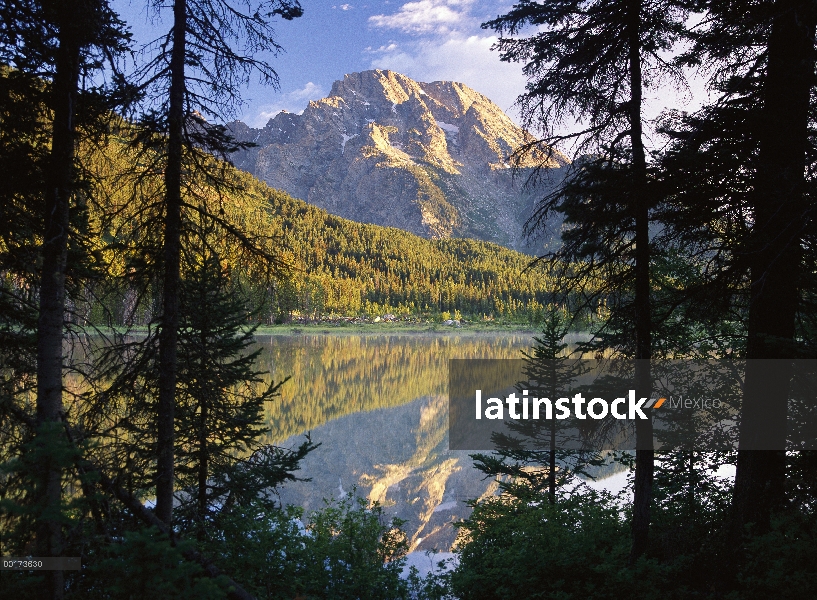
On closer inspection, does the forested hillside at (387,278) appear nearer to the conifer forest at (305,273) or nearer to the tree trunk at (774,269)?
the conifer forest at (305,273)

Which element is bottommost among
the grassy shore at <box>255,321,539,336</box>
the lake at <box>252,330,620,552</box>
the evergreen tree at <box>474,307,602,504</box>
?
the lake at <box>252,330,620,552</box>

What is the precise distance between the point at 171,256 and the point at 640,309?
252 inches

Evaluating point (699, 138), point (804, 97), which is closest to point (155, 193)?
point (699, 138)

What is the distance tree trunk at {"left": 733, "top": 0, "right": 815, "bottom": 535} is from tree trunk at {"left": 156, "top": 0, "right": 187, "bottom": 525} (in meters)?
6.65

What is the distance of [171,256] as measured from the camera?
5848 mm

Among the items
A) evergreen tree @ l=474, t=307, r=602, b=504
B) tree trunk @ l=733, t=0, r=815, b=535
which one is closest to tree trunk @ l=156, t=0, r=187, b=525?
tree trunk @ l=733, t=0, r=815, b=535

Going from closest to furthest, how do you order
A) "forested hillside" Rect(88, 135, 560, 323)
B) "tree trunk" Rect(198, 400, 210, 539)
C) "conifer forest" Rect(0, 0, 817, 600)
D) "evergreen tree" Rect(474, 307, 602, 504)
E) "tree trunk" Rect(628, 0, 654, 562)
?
"conifer forest" Rect(0, 0, 817, 600) < "tree trunk" Rect(628, 0, 654, 562) < "tree trunk" Rect(198, 400, 210, 539) < "evergreen tree" Rect(474, 307, 602, 504) < "forested hillside" Rect(88, 135, 560, 323)

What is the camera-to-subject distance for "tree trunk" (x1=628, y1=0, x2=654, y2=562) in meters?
6.85

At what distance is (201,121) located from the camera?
595 centimetres

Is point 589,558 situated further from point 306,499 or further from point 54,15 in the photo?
point 306,499

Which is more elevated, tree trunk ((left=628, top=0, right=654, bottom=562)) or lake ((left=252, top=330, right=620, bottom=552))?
tree trunk ((left=628, top=0, right=654, bottom=562))

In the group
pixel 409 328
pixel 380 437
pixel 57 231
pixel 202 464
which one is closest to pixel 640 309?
pixel 57 231

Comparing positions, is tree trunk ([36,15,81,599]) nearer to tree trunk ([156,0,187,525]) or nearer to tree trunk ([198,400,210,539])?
tree trunk ([156,0,187,525])

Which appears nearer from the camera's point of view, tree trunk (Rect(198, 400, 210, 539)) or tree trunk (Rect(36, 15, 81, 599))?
tree trunk (Rect(36, 15, 81, 599))
